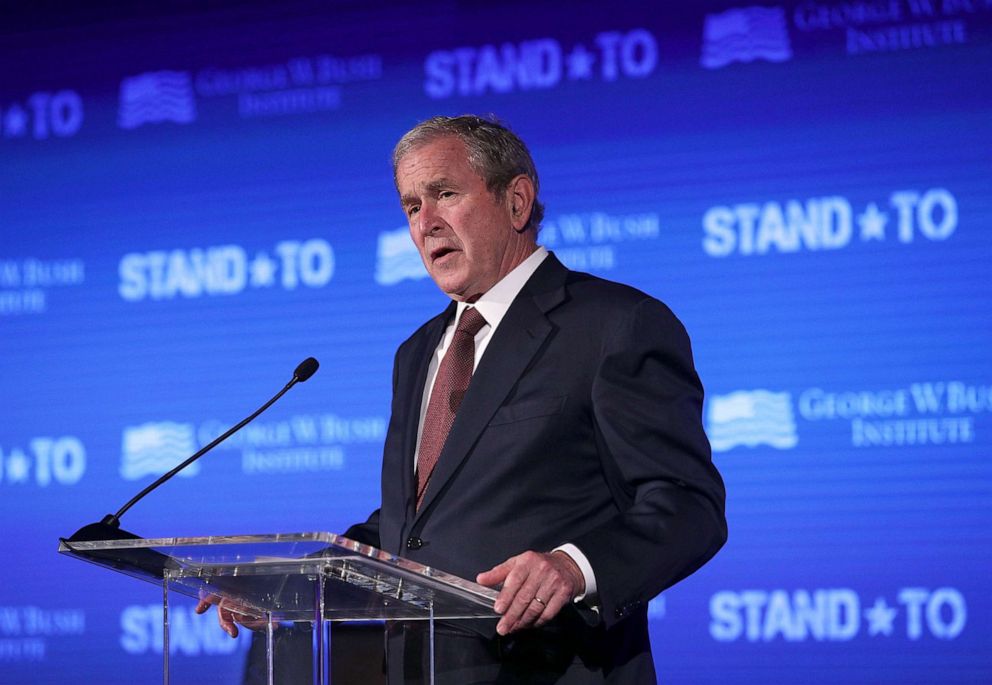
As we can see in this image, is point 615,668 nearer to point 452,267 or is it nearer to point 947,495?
point 452,267

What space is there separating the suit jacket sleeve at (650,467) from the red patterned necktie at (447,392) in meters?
0.30

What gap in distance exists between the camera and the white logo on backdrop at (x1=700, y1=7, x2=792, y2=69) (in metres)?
4.01

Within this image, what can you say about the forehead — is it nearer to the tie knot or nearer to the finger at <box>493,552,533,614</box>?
the tie knot

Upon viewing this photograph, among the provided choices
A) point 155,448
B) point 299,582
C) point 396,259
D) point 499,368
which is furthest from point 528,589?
point 155,448

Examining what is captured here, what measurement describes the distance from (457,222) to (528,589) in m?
0.94

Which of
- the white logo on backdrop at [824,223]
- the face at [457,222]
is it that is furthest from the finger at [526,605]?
the white logo on backdrop at [824,223]

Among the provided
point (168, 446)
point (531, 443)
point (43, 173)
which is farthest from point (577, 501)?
point (43, 173)

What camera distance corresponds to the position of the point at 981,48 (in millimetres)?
3820

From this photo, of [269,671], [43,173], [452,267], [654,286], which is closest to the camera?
[269,671]

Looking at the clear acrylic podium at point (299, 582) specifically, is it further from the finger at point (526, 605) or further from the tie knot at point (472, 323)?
the tie knot at point (472, 323)

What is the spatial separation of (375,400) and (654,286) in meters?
1.00

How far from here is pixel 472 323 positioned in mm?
2443

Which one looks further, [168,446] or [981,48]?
[168,446]

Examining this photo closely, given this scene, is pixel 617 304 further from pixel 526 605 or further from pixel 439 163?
pixel 526 605
